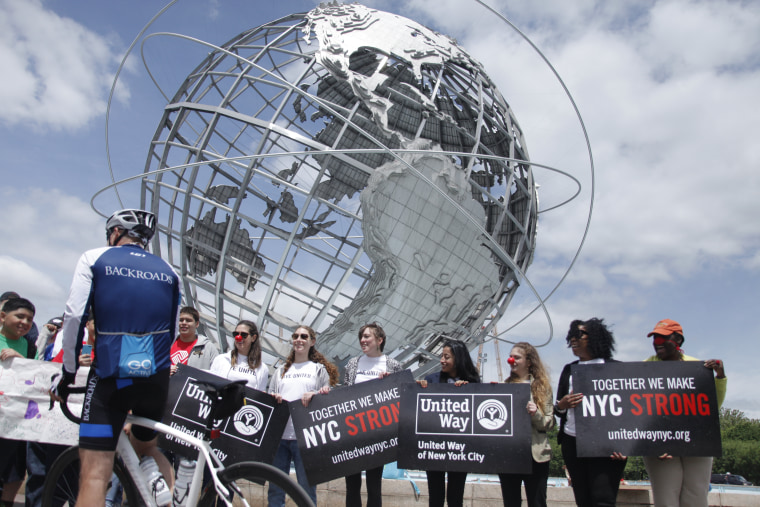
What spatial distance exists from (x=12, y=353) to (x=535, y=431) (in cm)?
409

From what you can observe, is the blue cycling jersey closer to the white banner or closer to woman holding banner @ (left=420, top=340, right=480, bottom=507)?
the white banner

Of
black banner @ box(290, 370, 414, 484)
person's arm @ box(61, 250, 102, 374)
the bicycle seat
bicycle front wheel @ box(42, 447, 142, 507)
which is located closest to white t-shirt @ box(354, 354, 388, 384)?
black banner @ box(290, 370, 414, 484)

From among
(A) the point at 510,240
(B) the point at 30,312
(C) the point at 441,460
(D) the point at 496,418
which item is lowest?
(C) the point at 441,460

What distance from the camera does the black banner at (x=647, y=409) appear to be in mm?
3555

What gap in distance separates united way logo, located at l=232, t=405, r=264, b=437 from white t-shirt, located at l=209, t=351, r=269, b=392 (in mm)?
230

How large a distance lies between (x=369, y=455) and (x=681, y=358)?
7.76 feet

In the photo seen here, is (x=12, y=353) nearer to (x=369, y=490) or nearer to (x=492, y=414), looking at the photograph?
(x=369, y=490)

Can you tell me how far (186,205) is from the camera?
26.3 ft

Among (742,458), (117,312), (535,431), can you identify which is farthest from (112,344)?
(742,458)

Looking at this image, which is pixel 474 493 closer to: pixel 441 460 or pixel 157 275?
pixel 441 460

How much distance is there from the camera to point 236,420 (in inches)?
158

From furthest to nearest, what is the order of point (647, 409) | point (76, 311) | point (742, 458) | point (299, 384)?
point (742, 458), point (299, 384), point (647, 409), point (76, 311)

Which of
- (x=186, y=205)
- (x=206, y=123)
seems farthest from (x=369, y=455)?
(x=206, y=123)

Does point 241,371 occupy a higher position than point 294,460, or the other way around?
point 241,371
